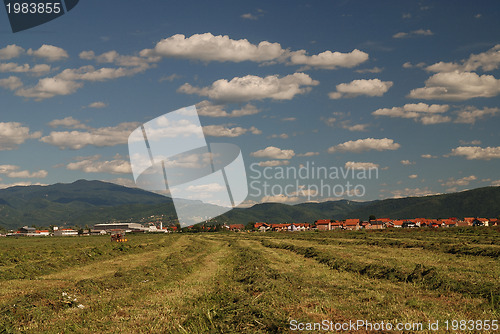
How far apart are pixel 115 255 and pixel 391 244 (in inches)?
1256

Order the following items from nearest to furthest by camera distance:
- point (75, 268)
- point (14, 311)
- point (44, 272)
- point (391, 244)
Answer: point (14, 311), point (44, 272), point (75, 268), point (391, 244)

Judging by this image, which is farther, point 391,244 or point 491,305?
point 391,244

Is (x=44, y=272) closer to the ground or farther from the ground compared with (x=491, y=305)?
closer to the ground

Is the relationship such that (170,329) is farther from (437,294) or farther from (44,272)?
(44,272)

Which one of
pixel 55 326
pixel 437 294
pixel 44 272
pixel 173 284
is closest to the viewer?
pixel 55 326

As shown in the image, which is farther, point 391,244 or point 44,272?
point 391,244

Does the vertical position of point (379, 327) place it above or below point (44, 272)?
above

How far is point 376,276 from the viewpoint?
70.5 ft

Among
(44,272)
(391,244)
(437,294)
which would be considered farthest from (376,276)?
(391,244)

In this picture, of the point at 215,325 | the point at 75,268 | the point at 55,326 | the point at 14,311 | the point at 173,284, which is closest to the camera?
the point at 215,325

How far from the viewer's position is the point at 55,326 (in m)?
12.8

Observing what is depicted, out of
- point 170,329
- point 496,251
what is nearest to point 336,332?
point 170,329

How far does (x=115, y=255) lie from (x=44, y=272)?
15736 millimetres

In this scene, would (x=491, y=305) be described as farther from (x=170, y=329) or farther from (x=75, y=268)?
(x=75, y=268)
